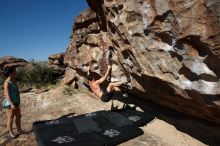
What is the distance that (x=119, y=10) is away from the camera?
6.44 meters

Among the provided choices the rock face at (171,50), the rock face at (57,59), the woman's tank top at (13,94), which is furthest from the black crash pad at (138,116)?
the rock face at (57,59)

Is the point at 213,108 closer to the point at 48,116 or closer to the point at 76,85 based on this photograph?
the point at 48,116

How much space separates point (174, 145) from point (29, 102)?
6.43 metres

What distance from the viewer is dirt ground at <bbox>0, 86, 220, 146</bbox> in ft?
19.1

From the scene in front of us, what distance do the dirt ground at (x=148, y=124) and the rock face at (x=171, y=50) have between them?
270 millimetres

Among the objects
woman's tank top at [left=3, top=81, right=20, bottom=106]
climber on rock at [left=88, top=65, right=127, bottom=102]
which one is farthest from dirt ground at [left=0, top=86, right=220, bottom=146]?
woman's tank top at [left=3, top=81, right=20, bottom=106]

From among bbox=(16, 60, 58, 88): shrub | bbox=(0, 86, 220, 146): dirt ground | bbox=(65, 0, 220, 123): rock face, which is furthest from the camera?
bbox=(16, 60, 58, 88): shrub

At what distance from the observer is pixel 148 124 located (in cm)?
683

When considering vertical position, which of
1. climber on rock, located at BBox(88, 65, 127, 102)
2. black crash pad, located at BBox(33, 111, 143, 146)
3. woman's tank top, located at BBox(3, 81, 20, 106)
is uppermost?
woman's tank top, located at BBox(3, 81, 20, 106)

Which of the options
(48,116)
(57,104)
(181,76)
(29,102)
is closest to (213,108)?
(181,76)

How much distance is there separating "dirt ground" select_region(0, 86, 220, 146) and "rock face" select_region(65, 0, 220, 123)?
27 centimetres

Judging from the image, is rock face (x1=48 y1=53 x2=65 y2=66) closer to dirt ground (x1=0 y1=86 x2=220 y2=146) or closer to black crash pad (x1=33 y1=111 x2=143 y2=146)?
dirt ground (x1=0 y1=86 x2=220 y2=146)

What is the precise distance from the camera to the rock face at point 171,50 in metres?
4.32

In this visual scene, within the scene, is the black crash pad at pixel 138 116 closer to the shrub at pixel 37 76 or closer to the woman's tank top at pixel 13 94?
the woman's tank top at pixel 13 94
